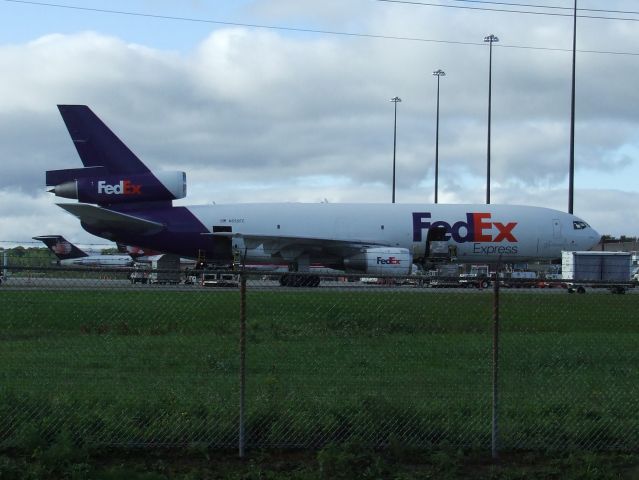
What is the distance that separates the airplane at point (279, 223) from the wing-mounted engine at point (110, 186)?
0.16ft

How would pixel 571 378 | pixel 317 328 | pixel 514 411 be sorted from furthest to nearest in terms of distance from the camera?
1. pixel 317 328
2. pixel 571 378
3. pixel 514 411

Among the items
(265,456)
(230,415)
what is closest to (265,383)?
→ (230,415)

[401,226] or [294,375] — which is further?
[401,226]

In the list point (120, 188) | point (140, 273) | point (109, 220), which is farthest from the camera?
point (120, 188)

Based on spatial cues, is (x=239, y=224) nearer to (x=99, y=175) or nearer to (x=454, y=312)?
(x=99, y=175)

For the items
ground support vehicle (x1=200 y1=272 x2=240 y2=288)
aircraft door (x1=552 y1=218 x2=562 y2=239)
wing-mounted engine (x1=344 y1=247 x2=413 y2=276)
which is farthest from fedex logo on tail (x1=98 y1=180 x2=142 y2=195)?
ground support vehicle (x1=200 y1=272 x2=240 y2=288)

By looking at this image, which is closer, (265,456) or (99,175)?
(265,456)

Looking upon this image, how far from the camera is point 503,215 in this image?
41250 millimetres

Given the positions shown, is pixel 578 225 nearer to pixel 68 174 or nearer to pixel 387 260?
pixel 387 260

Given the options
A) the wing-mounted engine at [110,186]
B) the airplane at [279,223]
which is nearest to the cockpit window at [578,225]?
the airplane at [279,223]

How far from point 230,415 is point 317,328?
6.11 metres

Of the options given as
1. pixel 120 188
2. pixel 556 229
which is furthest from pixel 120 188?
pixel 556 229

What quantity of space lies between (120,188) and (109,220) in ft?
6.37

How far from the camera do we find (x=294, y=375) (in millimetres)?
12289
